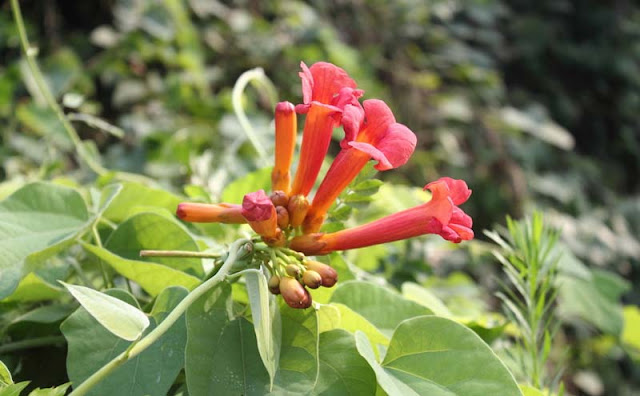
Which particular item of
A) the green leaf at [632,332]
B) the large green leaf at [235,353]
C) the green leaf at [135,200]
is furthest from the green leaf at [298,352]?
the green leaf at [632,332]

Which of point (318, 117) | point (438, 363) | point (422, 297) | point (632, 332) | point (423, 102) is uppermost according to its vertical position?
point (318, 117)

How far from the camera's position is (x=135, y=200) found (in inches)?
24.6

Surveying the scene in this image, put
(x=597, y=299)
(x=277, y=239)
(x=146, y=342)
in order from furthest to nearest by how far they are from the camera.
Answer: (x=597, y=299) → (x=277, y=239) → (x=146, y=342)

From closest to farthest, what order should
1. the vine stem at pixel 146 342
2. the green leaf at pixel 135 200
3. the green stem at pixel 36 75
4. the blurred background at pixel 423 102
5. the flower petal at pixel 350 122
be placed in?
the vine stem at pixel 146 342, the flower petal at pixel 350 122, the green leaf at pixel 135 200, the green stem at pixel 36 75, the blurred background at pixel 423 102

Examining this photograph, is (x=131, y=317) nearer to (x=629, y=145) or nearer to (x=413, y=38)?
(x=413, y=38)

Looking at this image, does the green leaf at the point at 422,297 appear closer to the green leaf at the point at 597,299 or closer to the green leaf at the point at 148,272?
the green leaf at the point at 148,272

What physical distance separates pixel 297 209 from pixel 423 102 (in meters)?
1.83

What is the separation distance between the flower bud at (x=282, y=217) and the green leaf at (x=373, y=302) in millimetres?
90

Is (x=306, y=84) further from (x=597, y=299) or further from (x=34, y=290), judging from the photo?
(x=597, y=299)

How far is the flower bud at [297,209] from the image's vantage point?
1.61 feet

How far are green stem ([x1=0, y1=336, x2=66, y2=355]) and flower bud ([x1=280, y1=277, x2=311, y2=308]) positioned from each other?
197mm

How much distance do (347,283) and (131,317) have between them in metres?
0.21

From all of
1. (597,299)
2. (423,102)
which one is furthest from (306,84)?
(423,102)

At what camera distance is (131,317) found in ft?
1.25
